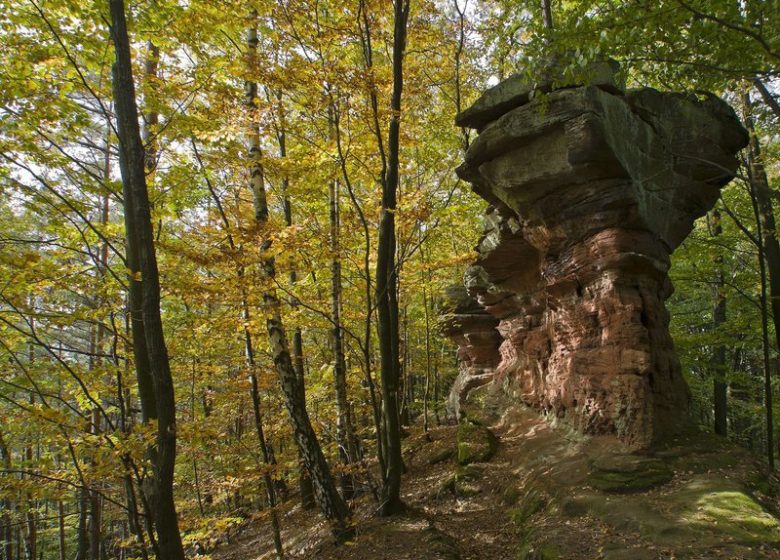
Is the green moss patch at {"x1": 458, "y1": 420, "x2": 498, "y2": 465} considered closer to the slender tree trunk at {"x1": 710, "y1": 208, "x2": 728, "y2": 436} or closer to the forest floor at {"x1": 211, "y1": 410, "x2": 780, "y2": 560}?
the forest floor at {"x1": 211, "y1": 410, "x2": 780, "y2": 560}

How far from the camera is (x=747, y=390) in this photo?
65.4ft

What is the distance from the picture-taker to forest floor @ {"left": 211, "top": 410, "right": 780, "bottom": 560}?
6012 mm

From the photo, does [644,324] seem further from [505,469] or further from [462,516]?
[462,516]

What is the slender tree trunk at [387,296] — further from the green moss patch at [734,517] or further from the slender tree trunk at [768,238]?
the slender tree trunk at [768,238]

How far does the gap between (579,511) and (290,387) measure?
18.1ft

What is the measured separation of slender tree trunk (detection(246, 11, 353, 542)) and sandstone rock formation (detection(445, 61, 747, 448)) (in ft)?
16.9

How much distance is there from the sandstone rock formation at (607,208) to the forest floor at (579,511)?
812 millimetres

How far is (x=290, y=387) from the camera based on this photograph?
8.30 m

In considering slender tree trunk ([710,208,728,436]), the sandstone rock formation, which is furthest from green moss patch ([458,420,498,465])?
slender tree trunk ([710,208,728,436])

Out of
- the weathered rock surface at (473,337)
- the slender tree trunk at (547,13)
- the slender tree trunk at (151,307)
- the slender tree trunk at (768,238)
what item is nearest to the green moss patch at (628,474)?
the slender tree trunk at (768,238)

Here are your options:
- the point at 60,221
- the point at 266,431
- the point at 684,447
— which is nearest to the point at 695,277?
the point at 684,447

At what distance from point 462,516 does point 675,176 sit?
937cm

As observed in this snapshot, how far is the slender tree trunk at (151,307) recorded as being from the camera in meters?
4.56

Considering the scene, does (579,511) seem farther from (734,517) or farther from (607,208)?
(607,208)
